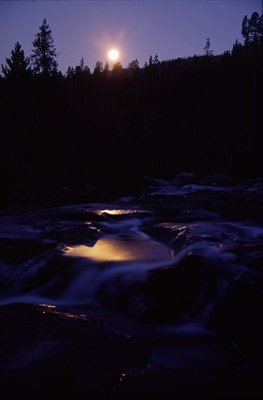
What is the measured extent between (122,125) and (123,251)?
114ft

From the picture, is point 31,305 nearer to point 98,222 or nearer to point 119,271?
point 119,271

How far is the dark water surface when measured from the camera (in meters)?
2.63

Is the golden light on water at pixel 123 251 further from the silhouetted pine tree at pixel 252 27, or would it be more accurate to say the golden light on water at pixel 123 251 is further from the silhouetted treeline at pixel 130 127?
the silhouetted pine tree at pixel 252 27

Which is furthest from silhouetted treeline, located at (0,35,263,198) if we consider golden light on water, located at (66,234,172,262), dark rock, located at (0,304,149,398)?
dark rock, located at (0,304,149,398)

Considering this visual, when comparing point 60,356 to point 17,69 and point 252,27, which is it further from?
point 252,27

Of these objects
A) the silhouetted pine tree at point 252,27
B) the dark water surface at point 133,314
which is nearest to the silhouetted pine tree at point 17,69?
the dark water surface at point 133,314

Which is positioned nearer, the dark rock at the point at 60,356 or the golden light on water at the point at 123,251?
the dark rock at the point at 60,356

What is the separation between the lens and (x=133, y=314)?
3.86m

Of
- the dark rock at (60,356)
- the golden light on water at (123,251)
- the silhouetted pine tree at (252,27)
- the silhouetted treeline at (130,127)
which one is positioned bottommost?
the dark rock at (60,356)

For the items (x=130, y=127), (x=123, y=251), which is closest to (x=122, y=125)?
(x=130, y=127)

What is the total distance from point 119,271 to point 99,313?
1.00 meters

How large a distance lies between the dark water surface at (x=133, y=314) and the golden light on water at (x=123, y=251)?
0.02m

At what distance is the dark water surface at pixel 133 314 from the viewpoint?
263cm

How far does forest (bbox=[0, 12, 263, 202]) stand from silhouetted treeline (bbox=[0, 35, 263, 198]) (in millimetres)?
73
